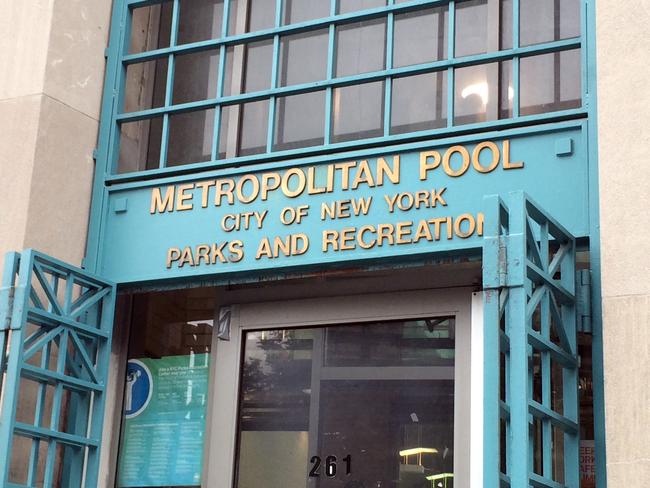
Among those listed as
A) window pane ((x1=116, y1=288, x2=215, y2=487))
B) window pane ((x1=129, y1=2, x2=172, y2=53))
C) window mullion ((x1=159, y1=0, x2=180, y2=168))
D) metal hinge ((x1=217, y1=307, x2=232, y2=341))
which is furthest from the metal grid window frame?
window pane ((x1=116, y1=288, x2=215, y2=487))

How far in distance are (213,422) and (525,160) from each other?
3230mm

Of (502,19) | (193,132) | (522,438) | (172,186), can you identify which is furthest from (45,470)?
(502,19)

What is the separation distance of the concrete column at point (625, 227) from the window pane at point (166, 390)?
3.73 meters

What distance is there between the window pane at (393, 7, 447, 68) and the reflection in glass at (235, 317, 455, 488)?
6.04 feet

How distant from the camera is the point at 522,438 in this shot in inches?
227

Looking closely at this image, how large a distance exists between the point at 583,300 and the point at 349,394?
2.32 m

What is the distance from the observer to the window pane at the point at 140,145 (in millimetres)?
9094

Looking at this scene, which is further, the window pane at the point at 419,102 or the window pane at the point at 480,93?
the window pane at the point at 419,102

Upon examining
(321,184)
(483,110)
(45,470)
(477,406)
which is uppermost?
(483,110)

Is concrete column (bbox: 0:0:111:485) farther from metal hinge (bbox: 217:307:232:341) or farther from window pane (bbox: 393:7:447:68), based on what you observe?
window pane (bbox: 393:7:447:68)

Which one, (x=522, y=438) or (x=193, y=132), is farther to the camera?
(x=193, y=132)

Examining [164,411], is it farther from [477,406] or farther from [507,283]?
[507,283]

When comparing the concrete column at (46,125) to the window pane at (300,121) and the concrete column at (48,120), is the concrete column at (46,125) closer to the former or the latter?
the concrete column at (48,120)

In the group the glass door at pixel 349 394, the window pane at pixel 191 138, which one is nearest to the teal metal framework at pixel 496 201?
the window pane at pixel 191 138
